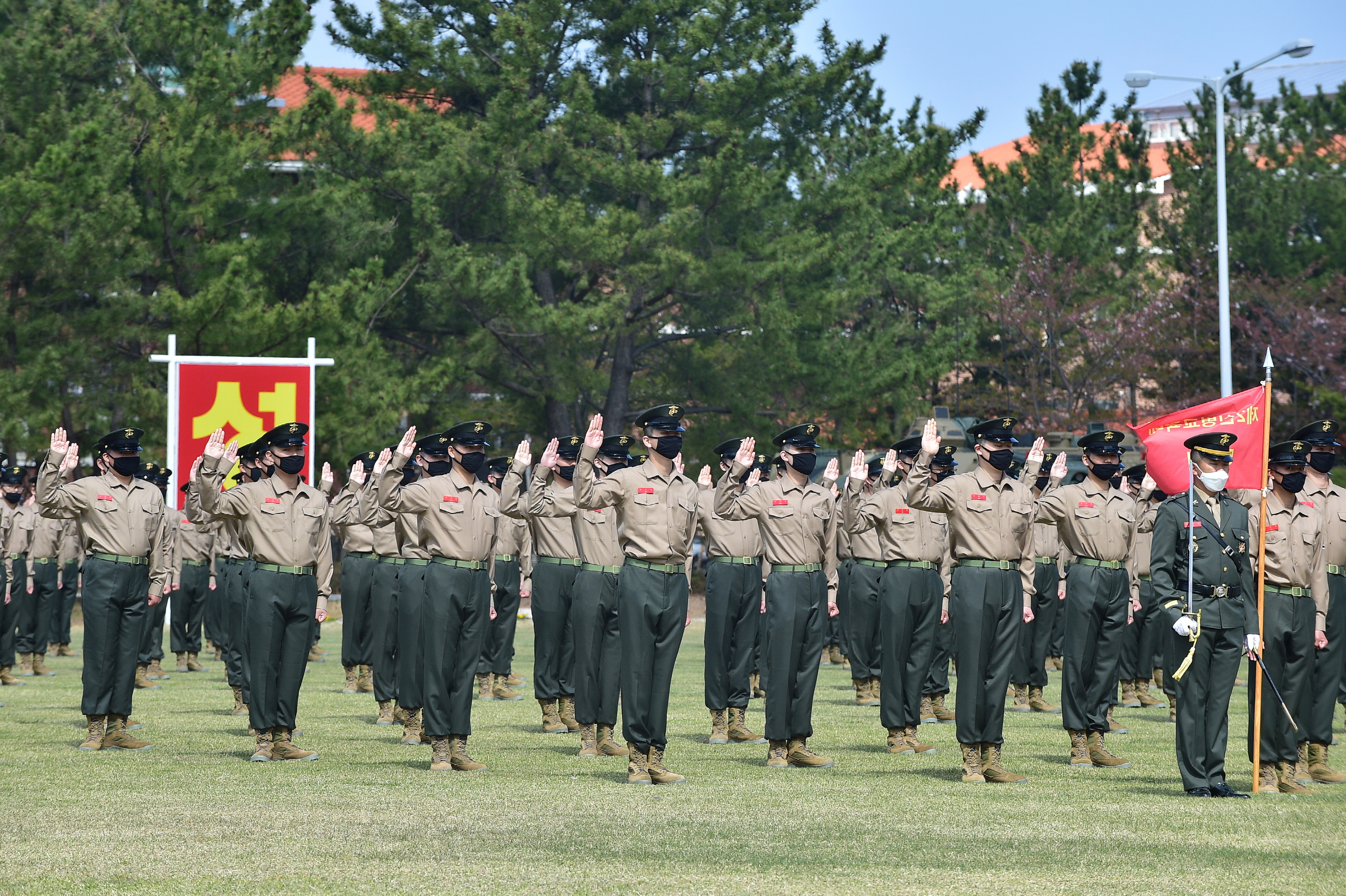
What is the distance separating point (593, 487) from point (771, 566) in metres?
1.56

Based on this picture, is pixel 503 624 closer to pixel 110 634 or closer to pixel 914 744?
pixel 110 634

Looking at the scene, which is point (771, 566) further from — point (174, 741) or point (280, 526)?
point (174, 741)

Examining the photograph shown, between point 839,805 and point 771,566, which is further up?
point 771,566

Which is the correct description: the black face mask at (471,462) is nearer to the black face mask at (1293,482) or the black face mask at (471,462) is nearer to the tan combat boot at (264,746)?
the tan combat boot at (264,746)

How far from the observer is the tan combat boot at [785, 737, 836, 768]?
10695 millimetres

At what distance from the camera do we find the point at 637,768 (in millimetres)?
9898

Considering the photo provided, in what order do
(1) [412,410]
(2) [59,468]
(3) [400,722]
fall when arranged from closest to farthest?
(2) [59,468] < (3) [400,722] < (1) [412,410]

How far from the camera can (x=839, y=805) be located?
8.99 m

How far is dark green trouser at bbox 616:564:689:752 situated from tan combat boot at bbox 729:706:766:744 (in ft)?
8.31

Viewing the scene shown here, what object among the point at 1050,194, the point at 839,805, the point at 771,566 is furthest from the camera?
the point at 1050,194

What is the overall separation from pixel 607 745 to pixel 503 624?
4384 millimetres

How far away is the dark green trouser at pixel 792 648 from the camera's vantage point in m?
10.4

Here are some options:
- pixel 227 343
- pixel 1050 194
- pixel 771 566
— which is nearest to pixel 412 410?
pixel 227 343

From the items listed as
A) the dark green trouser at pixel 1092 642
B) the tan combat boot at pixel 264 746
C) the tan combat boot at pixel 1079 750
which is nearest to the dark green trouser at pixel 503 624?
the tan combat boot at pixel 264 746
